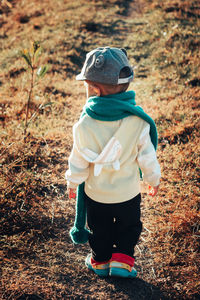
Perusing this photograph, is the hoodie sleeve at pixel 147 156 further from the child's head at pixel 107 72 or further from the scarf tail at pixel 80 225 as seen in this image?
the scarf tail at pixel 80 225

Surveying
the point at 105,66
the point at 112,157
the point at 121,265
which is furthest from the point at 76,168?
the point at 121,265

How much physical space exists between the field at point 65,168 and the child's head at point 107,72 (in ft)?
4.57

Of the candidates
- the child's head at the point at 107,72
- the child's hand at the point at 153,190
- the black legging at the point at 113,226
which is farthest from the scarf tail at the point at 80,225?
the child's head at the point at 107,72

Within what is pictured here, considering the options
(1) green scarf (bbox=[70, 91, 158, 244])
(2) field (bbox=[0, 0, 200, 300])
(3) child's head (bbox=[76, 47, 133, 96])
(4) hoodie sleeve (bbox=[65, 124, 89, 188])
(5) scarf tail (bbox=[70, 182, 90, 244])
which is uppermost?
(3) child's head (bbox=[76, 47, 133, 96])

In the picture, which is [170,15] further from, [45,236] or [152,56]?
[45,236]

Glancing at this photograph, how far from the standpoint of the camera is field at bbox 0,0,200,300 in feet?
7.80

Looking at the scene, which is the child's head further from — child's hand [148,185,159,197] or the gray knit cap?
child's hand [148,185,159,197]

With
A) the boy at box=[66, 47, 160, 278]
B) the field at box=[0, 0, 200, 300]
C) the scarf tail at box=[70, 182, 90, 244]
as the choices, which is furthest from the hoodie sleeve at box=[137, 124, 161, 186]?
the field at box=[0, 0, 200, 300]

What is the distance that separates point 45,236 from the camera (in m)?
2.79

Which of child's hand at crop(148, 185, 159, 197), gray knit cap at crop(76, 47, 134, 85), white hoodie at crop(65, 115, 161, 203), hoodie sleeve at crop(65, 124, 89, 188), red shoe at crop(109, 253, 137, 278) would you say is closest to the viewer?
gray knit cap at crop(76, 47, 134, 85)

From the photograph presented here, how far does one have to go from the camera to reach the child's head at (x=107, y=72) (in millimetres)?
1779

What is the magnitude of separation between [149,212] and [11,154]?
1920 mm

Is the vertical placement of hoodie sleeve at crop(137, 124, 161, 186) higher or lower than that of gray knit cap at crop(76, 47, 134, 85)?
lower

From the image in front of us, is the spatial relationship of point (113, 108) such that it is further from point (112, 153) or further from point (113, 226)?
point (113, 226)
